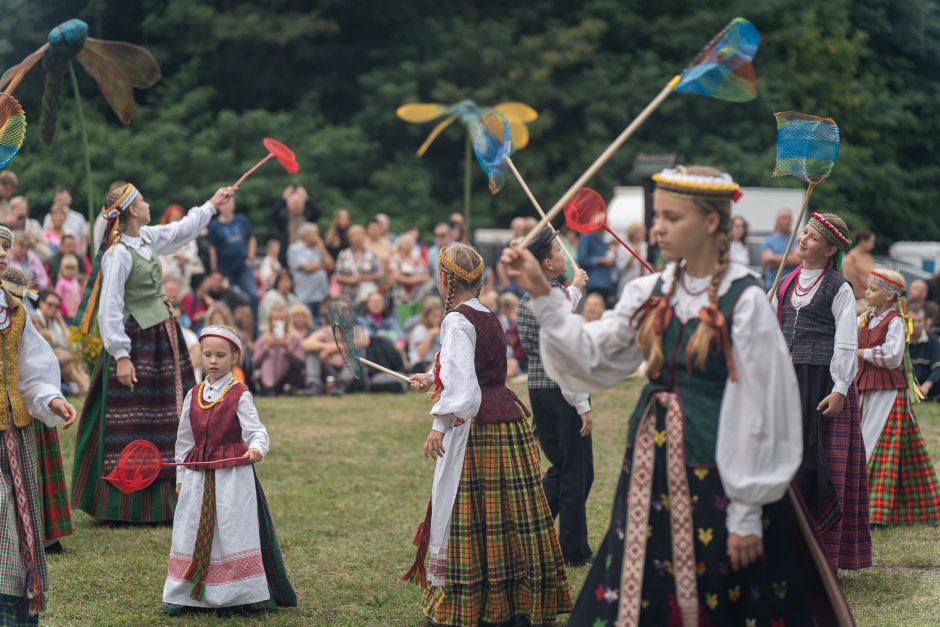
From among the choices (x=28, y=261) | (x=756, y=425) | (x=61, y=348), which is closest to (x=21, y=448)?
(x=756, y=425)

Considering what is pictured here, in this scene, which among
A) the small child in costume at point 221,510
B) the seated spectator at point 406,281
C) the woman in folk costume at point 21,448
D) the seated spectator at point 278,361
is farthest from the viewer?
the seated spectator at point 406,281

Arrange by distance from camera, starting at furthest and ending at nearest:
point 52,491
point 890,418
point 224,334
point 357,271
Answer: point 357,271 → point 890,418 → point 52,491 → point 224,334

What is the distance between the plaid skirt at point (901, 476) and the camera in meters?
8.23

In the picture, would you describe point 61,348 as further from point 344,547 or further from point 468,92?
point 468,92

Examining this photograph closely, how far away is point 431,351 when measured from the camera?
14812 mm

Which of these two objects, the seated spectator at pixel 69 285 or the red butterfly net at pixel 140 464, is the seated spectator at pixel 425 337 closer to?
the seated spectator at pixel 69 285

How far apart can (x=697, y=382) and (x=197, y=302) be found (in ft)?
35.8

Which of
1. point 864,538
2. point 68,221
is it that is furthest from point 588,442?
point 68,221

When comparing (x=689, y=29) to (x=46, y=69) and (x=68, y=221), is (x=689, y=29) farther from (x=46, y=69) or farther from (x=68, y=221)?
(x=46, y=69)

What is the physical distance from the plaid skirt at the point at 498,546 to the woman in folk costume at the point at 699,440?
1562mm

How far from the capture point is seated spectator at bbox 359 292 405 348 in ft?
48.1

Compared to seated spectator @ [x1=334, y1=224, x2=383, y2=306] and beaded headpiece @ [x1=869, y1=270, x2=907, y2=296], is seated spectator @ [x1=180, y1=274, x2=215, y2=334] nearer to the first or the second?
seated spectator @ [x1=334, y1=224, x2=383, y2=306]

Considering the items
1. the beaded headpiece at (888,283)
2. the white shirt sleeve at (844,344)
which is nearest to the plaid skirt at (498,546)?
the white shirt sleeve at (844,344)

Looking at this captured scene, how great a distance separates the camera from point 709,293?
13.9 ft
